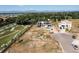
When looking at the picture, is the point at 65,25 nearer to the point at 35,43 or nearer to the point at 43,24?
the point at 43,24

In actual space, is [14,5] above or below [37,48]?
above

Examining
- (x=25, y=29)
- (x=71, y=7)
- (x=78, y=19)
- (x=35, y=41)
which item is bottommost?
(x=35, y=41)

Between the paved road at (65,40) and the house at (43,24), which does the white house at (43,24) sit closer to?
the house at (43,24)

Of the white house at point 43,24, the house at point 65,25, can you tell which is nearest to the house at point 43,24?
the white house at point 43,24

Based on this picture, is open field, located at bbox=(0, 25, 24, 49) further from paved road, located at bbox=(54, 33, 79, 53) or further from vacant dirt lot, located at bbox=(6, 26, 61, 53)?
paved road, located at bbox=(54, 33, 79, 53)

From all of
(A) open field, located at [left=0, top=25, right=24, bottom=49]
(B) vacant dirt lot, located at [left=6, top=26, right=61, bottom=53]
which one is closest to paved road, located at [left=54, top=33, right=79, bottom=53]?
(B) vacant dirt lot, located at [left=6, top=26, right=61, bottom=53]

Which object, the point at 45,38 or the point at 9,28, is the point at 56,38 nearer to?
the point at 45,38
